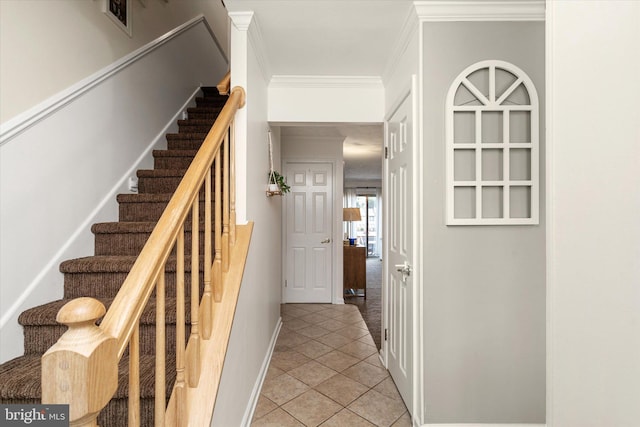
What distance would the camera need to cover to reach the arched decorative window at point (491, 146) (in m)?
1.59

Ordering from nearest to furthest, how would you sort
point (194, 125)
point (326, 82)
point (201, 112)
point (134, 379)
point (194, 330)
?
1. point (134, 379)
2. point (194, 330)
3. point (326, 82)
4. point (194, 125)
5. point (201, 112)

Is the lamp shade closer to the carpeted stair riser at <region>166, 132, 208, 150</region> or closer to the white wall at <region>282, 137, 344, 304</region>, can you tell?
the white wall at <region>282, 137, 344, 304</region>

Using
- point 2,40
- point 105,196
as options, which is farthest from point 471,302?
point 2,40

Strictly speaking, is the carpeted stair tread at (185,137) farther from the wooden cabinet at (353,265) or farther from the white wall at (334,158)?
the wooden cabinet at (353,265)

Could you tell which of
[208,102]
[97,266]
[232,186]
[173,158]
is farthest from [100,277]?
[208,102]

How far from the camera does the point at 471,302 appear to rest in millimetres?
1621

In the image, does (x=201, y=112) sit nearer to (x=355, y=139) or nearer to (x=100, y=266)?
(x=100, y=266)

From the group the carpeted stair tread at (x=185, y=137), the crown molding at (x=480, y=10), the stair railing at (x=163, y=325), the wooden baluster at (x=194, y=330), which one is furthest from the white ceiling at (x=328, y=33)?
the wooden baluster at (x=194, y=330)

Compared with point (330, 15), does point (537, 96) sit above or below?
below

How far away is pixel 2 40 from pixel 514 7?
240 cm

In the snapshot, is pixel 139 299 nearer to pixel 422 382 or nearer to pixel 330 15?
pixel 422 382

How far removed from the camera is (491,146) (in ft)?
5.21

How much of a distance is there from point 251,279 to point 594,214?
5.28 feet

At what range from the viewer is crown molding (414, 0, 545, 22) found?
1569 millimetres
